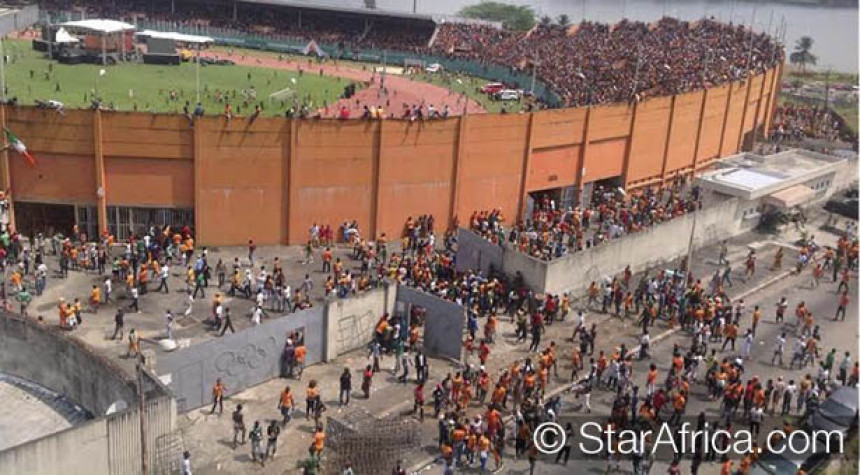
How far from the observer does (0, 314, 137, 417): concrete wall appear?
63.5ft

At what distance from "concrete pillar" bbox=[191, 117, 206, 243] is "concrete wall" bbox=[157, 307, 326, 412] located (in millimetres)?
8227

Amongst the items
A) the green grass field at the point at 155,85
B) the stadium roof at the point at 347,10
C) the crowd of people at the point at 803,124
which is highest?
the stadium roof at the point at 347,10

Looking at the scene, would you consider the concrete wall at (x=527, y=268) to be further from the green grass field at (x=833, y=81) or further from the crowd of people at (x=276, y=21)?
the green grass field at (x=833, y=81)

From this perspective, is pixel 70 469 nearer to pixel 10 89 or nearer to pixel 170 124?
pixel 170 124

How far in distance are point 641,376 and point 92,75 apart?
34.1 metres

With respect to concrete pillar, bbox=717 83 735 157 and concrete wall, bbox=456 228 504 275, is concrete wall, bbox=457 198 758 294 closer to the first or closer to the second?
concrete wall, bbox=456 228 504 275

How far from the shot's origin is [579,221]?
3328 centimetres

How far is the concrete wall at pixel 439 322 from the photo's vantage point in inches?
966

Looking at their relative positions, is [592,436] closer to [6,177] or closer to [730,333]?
[730,333]

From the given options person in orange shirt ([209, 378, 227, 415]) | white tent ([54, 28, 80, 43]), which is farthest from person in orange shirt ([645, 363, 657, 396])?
white tent ([54, 28, 80, 43])

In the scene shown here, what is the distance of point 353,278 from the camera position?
91.1 ft

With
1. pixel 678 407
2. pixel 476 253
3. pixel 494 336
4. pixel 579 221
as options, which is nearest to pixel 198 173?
pixel 476 253

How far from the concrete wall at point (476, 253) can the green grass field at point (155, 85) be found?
46.2ft

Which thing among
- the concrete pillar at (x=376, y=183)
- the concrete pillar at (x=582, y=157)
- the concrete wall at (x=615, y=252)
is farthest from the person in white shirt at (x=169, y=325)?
the concrete pillar at (x=582, y=157)
